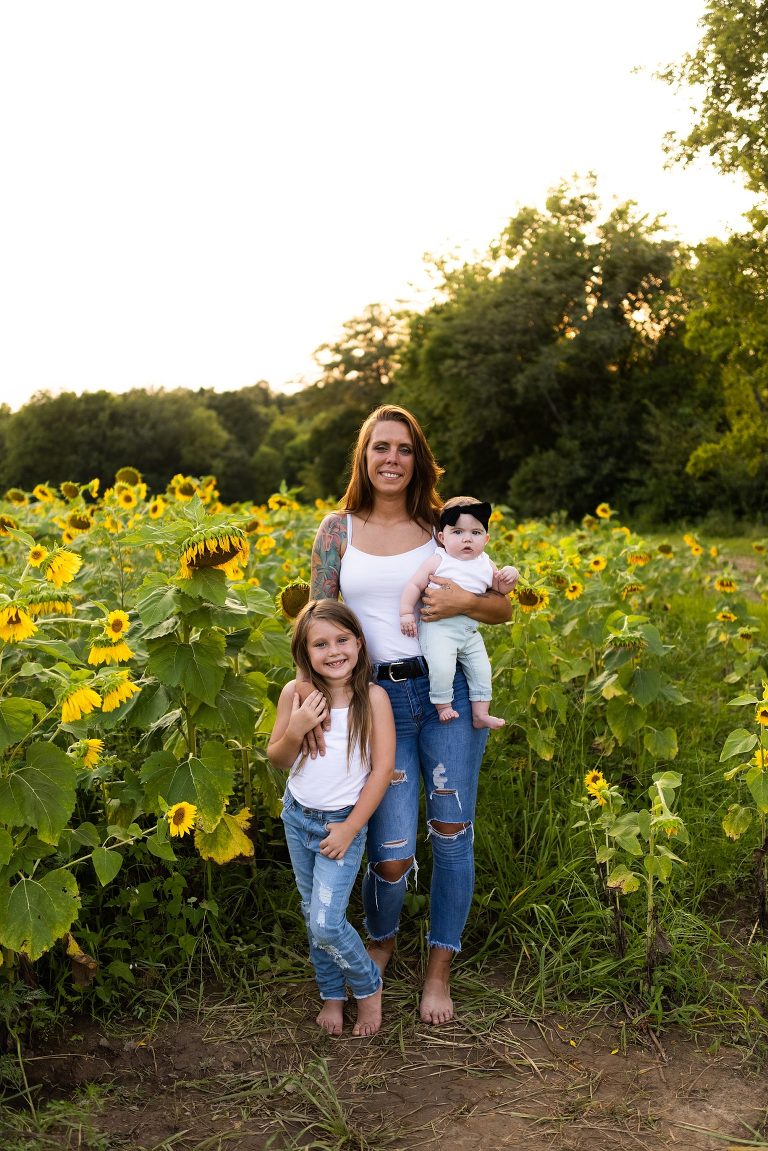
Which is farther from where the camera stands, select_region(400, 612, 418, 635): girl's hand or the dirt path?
select_region(400, 612, 418, 635): girl's hand

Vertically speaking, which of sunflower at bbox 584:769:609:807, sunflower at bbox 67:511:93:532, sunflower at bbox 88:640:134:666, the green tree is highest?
the green tree

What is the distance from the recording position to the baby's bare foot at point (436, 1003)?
10.1 feet

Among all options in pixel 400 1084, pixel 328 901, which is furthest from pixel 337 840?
pixel 400 1084

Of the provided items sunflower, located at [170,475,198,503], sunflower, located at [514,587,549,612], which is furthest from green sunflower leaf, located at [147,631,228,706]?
sunflower, located at [170,475,198,503]

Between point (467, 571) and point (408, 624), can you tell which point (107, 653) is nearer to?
point (408, 624)

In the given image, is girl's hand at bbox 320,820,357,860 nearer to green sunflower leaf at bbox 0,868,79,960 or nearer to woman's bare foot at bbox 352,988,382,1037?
woman's bare foot at bbox 352,988,382,1037

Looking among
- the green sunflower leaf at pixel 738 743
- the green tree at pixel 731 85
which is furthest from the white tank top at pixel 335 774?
the green tree at pixel 731 85

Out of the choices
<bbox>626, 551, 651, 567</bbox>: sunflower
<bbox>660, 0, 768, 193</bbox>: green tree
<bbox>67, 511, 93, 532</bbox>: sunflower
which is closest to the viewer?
<bbox>67, 511, 93, 532</bbox>: sunflower

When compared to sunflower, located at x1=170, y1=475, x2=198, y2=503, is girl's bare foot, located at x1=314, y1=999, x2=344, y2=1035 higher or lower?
lower

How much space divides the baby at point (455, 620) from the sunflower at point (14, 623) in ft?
3.42

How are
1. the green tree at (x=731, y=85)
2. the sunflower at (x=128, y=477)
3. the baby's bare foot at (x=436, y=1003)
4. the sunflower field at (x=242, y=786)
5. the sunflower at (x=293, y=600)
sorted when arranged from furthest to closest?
the green tree at (x=731, y=85)
the sunflower at (x=128, y=477)
the sunflower at (x=293, y=600)
the baby's bare foot at (x=436, y=1003)
the sunflower field at (x=242, y=786)

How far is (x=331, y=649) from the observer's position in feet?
9.46

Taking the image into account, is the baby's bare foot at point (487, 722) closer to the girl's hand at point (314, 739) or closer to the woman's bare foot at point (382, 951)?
the girl's hand at point (314, 739)

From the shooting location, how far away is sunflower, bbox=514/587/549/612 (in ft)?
13.3
